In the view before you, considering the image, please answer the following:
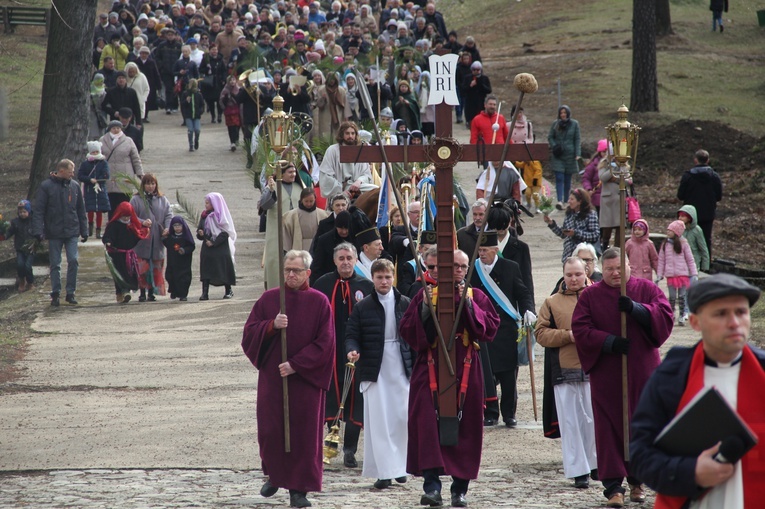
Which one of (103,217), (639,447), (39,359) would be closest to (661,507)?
(639,447)

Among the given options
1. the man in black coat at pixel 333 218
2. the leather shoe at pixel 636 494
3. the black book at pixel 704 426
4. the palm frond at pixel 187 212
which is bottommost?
the leather shoe at pixel 636 494

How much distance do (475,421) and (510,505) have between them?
2.03 feet

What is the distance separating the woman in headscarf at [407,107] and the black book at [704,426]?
19.8 metres

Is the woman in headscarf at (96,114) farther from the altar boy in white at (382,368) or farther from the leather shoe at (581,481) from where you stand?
the leather shoe at (581,481)

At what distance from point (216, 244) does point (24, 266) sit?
325 cm

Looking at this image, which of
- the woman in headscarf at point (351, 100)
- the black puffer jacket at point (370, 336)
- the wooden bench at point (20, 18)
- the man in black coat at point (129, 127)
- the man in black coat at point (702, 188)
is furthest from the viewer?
the wooden bench at point (20, 18)

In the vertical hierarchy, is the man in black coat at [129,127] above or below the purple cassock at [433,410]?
above

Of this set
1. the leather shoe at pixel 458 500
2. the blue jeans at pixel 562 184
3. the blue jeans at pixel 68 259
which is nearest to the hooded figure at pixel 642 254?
the leather shoe at pixel 458 500

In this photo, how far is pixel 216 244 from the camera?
642 inches

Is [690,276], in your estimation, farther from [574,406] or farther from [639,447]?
[639,447]

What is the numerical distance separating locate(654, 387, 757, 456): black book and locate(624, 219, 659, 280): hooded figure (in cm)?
1006

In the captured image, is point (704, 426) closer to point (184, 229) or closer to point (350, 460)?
point (350, 460)

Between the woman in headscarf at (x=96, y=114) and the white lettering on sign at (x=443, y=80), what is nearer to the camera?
the white lettering on sign at (x=443, y=80)

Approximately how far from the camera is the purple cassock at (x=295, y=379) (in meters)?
8.31
